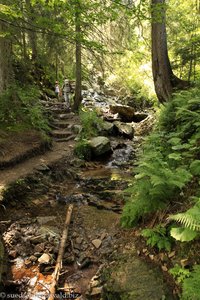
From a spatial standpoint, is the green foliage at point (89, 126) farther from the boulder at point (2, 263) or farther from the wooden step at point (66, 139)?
the boulder at point (2, 263)

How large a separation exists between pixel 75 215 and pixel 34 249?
61.4 inches

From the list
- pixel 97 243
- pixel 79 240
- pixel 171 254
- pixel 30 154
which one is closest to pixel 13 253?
pixel 79 240

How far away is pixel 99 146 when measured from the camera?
1089cm

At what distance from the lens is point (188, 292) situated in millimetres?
2596

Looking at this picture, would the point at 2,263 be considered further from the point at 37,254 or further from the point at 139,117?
the point at 139,117

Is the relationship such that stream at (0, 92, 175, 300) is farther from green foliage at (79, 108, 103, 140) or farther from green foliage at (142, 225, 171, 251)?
green foliage at (79, 108, 103, 140)

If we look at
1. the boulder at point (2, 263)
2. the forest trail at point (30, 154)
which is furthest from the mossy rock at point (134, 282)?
the forest trail at point (30, 154)

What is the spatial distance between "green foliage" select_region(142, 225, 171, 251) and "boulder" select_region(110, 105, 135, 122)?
1406cm

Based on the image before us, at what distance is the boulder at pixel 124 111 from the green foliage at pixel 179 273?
584 inches

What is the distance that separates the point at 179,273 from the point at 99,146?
7.97 metres

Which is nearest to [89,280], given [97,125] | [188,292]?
[188,292]

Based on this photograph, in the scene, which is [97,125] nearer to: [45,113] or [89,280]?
[45,113]

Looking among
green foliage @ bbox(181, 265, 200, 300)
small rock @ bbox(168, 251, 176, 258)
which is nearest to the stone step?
small rock @ bbox(168, 251, 176, 258)

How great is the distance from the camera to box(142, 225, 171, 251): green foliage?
369 cm
